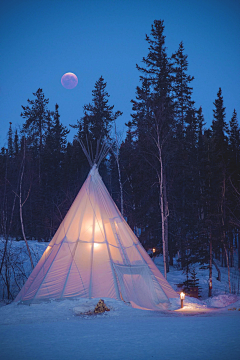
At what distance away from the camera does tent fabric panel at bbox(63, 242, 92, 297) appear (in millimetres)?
7051

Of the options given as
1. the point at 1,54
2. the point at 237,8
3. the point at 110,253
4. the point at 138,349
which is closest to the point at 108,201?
the point at 110,253

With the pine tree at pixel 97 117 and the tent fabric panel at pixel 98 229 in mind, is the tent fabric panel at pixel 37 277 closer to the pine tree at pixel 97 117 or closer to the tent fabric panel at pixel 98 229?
the tent fabric panel at pixel 98 229

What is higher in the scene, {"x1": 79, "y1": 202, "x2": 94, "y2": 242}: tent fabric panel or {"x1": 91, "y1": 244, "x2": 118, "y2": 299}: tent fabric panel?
{"x1": 79, "y1": 202, "x2": 94, "y2": 242}: tent fabric panel

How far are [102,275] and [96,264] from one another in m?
0.35

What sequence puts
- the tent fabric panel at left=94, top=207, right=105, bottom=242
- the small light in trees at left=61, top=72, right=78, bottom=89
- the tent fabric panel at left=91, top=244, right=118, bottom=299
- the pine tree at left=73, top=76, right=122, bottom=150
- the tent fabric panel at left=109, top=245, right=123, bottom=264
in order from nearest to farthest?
the tent fabric panel at left=91, top=244, right=118, bottom=299, the tent fabric panel at left=109, top=245, right=123, bottom=264, the tent fabric panel at left=94, top=207, right=105, bottom=242, the pine tree at left=73, top=76, right=122, bottom=150, the small light in trees at left=61, top=72, right=78, bottom=89

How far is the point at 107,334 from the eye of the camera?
4.39 metres

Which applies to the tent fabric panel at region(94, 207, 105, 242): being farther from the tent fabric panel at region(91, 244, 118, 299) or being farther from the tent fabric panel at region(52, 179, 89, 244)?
the tent fabric panel at region(52, 179, 89, 244)

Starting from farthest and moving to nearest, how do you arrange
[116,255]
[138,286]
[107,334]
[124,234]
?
[124,234]
[116,255]
[138,286]
[107,334]

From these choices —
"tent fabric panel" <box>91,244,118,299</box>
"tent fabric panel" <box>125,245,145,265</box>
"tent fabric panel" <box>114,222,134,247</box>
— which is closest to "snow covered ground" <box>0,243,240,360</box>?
"tent fabric panel" <box>91,244,118,299</box>

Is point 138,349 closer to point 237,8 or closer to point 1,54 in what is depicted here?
point 1,54

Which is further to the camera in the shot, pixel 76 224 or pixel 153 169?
pixel 153 169

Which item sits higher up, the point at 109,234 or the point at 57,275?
the point at 109,234

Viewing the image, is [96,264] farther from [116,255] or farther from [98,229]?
[98,229]

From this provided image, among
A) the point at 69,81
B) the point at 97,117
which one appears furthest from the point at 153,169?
the point at 69,81
